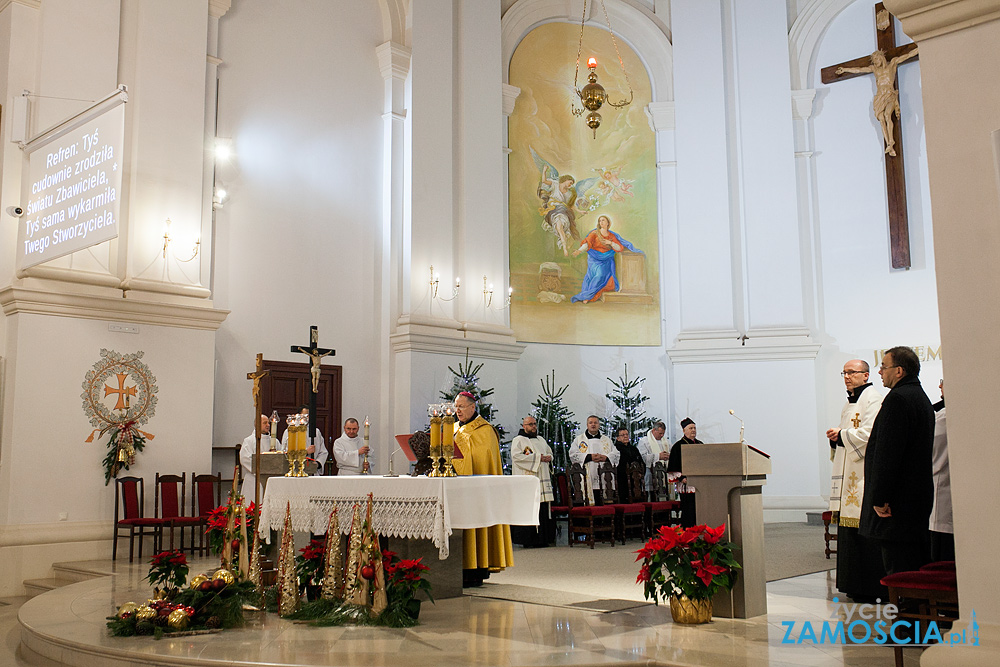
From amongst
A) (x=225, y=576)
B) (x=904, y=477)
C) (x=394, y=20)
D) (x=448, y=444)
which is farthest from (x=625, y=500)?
(x=394, y=20)

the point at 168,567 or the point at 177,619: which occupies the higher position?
the point at 168,567

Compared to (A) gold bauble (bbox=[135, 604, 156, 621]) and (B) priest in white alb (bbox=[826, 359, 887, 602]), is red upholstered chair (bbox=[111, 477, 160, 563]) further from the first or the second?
(B) priest in white alb (bbox=[826, 359, 887, 602])

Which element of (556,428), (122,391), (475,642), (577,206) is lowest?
(475,642)

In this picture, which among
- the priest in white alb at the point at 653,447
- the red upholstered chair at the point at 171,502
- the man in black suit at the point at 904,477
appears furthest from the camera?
the priest in white alb at the point at 653,447

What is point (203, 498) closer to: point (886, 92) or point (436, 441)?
point (436, 441)

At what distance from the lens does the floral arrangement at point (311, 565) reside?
6.46 metres

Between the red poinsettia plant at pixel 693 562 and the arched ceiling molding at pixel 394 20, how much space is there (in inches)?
407

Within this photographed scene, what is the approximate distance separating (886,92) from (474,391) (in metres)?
8.19

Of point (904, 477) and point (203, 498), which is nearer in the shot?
point (904, 477)

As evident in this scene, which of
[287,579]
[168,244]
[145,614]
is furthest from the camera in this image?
[168,244]

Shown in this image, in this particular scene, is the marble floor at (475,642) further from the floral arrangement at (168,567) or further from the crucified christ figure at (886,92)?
the crucified christ figure at (886,92)

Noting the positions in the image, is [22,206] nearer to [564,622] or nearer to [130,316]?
[130,316]

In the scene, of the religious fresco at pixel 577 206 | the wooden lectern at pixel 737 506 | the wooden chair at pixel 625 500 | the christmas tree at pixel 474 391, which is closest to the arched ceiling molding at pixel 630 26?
the religious fresco at pixel 577 206

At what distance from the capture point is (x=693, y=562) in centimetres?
571
